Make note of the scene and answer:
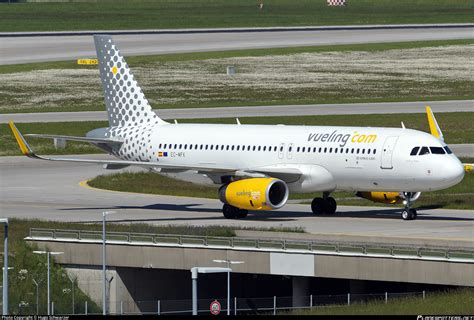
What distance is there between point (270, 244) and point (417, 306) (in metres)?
11.7

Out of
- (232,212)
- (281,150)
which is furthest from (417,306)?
(281,150)

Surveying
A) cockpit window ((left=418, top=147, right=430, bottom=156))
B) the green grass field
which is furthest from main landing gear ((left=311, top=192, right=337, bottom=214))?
the green grass field

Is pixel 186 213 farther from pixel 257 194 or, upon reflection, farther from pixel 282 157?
pixel 257 194

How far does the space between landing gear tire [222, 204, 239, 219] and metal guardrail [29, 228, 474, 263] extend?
30.7 feet

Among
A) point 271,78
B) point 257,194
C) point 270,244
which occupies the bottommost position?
point 270,244

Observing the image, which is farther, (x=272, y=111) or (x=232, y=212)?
(x=272, y=111)

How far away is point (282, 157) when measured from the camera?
6794cm

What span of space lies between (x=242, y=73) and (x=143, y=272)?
87.3 meters

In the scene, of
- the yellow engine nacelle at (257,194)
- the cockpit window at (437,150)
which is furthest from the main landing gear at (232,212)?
the cockpit window at (437,150)

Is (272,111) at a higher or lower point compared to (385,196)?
higher

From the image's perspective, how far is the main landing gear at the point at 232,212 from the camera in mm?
67812

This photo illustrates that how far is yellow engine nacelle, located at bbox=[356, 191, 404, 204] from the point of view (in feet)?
224

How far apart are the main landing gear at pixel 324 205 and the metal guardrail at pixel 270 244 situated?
1262 cm

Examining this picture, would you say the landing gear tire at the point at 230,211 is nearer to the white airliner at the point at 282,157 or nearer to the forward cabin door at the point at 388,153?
the white airliner at the point at 282,157
